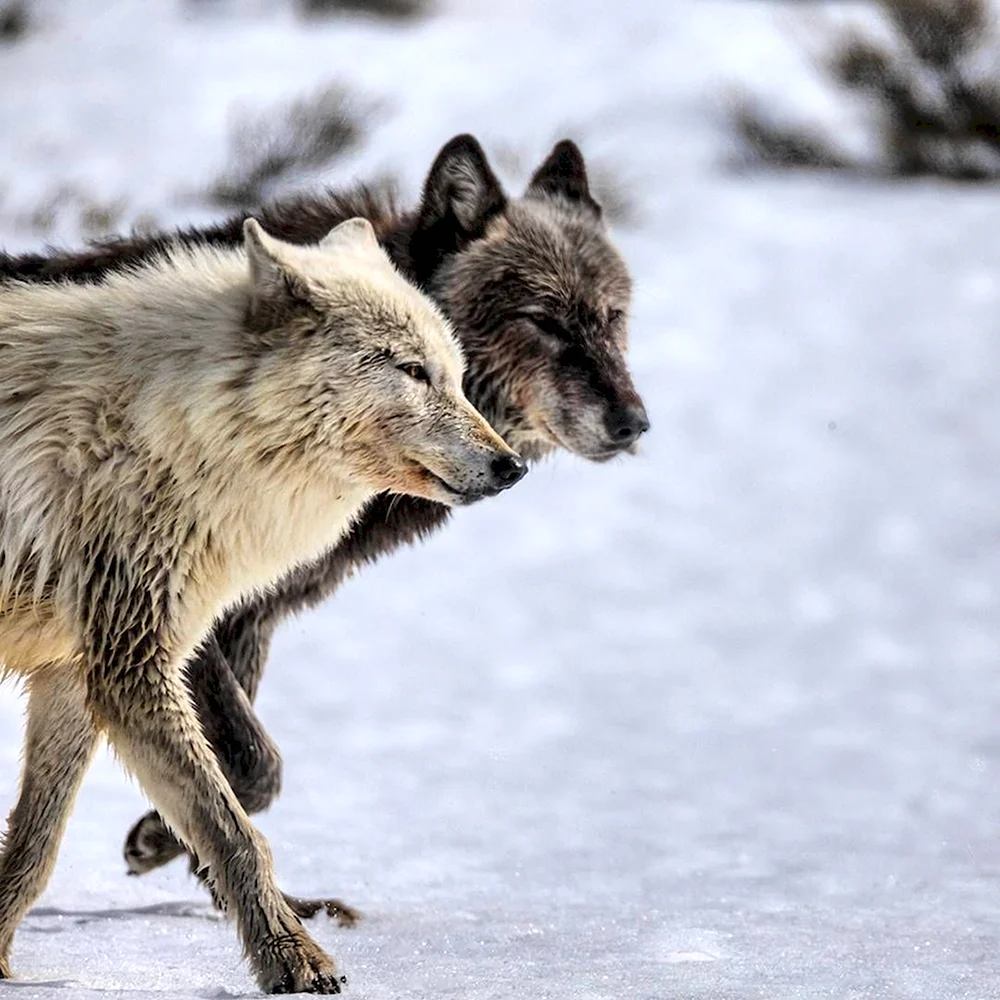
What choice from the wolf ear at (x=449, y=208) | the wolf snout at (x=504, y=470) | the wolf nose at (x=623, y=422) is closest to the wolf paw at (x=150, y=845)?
the wolf snout at (x=504, y=470)

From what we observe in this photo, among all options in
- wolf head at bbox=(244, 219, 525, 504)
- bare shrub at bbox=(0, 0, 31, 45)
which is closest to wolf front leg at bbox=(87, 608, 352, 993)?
wolf head at bbox=(244, 219, 525, 504)

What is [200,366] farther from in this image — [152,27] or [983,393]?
[152,27]

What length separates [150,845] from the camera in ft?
16.1

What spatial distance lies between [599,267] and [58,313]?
7.34 feet

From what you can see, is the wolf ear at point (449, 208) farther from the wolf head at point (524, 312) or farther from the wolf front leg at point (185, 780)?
the wolf front leg at point (185, 780)

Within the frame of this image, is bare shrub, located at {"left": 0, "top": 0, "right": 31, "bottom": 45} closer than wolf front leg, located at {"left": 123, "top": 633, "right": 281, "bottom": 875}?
No

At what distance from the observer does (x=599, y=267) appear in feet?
18.6

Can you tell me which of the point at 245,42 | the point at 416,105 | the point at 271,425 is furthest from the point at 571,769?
the point at 245,42

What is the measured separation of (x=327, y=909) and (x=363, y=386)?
1.86 metres

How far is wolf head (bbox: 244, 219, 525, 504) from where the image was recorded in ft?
12.5

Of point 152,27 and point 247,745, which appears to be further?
point 152,27

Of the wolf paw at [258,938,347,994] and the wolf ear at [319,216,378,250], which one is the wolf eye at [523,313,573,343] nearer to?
the wolf ear at [319,216,378,250]

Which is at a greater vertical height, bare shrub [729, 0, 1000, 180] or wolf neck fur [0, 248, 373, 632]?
bare shrub [729, 0, 1000, 180]

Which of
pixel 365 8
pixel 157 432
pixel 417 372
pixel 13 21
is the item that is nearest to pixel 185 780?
pixel 157 432
